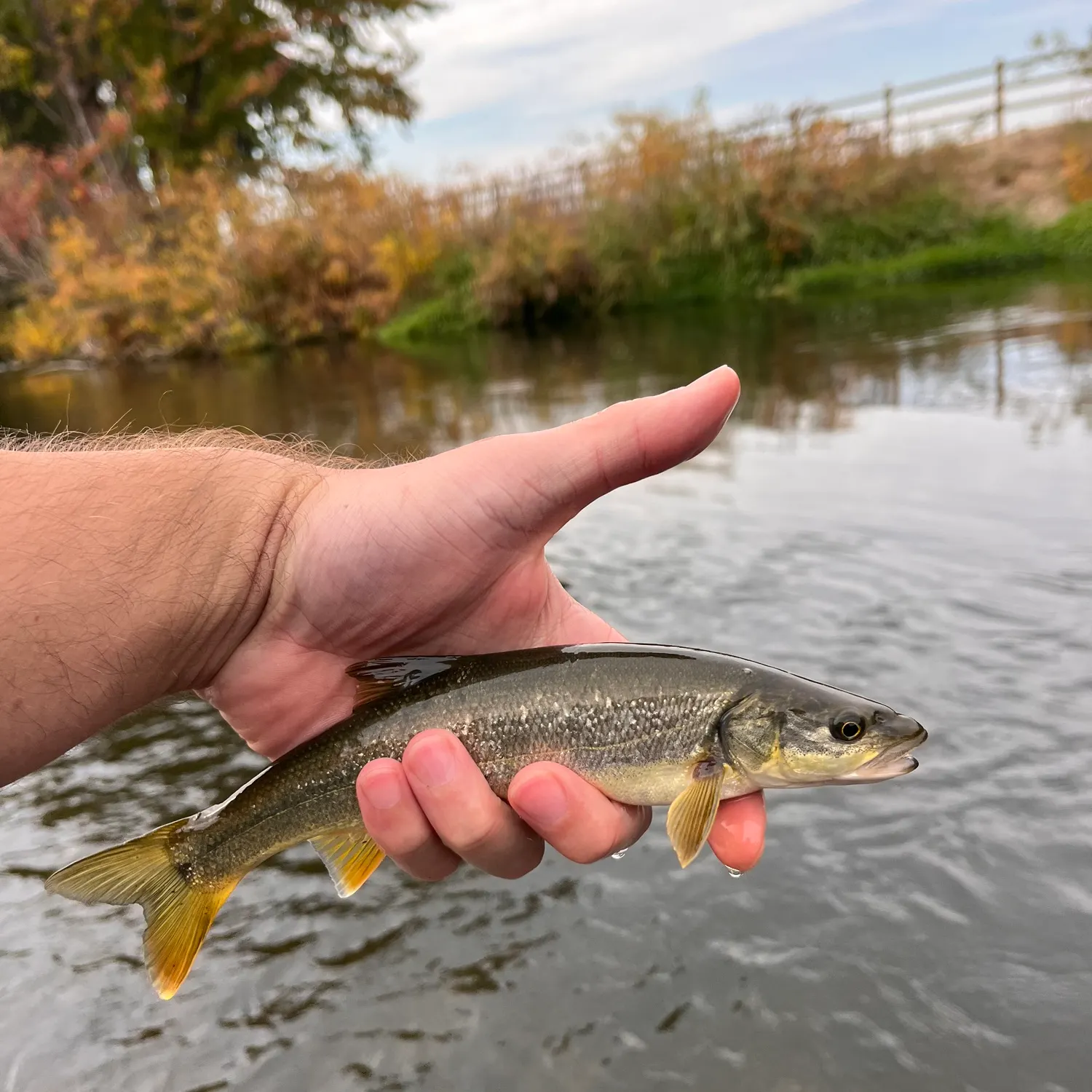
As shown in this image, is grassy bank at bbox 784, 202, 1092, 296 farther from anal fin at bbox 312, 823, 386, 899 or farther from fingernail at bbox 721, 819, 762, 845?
anal fin at bbox 312, 823, 386, 899

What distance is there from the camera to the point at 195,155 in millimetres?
36906

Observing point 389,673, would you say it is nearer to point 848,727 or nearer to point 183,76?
point 848,727

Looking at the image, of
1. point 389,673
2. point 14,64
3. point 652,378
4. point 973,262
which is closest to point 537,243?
point 973,262

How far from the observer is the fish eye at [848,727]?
276 cm

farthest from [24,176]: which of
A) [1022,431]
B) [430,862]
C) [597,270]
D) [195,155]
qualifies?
[430,862]

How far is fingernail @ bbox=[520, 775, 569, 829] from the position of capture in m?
2.71

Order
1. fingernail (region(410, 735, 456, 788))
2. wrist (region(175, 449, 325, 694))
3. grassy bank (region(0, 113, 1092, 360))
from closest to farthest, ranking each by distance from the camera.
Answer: fingernail (region(410, 735, 456, 788))
wrist (region(175, 449, 325, 694))
grassy bank (region(0, 113, 1092, 360))

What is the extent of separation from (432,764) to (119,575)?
1.23 metres

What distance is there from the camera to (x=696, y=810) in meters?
2.84

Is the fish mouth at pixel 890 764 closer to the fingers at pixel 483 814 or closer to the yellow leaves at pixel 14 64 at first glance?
the fingers at pixel 483 814

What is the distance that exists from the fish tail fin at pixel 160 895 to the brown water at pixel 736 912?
0.86m

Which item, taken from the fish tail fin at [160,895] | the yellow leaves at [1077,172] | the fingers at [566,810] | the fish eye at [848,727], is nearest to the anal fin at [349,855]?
the fish tail fin at [160,895]

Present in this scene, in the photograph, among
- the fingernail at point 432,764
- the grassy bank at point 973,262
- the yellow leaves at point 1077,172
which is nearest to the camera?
the fingernail at point 432,764

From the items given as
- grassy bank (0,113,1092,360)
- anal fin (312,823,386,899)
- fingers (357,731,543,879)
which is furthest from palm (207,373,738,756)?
grassy bank (0,113,1092,360)
